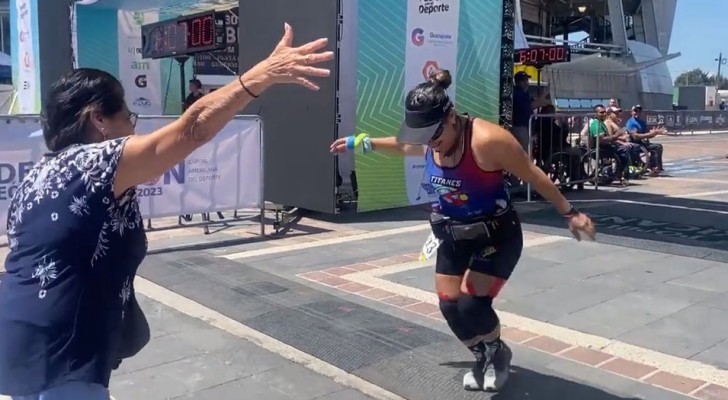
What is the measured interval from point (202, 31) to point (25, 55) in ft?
21.0

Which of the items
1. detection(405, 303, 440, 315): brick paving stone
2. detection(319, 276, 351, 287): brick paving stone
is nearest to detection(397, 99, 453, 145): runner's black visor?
detection(405, 303, 440, 315): brick paving stone

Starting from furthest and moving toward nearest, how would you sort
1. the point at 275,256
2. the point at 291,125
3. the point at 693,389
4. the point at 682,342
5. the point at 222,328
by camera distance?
the point at 291,125 < the point at 275,256 < the point at 222,328 < the point at 682,342 < the point at 693,389

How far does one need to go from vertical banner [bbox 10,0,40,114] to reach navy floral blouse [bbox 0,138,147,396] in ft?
48.9

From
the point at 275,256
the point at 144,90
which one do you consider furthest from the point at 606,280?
the point at 144,90

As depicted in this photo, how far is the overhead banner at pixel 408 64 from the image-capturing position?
34.8ft

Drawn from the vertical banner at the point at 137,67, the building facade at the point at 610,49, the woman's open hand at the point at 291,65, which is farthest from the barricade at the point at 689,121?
the woman's open hand at the point at 291,65

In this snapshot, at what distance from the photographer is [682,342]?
5211 millimetres

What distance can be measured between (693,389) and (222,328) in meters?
3.31

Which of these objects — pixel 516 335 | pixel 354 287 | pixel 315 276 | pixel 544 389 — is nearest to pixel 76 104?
pixel 544 389

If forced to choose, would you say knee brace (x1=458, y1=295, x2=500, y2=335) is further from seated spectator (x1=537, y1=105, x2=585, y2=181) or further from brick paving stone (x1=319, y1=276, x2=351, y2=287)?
seated spectator (x1=537, y1=105, x2=585, y2=181)

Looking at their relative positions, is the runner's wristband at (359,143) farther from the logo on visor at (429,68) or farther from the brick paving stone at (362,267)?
the logo on visor at (429,68)

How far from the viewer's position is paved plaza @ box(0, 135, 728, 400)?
4578 millimetres

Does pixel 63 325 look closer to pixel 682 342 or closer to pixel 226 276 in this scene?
pixel 682 342

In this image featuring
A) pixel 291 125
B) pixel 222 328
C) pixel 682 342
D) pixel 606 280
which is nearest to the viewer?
pixel 682 342
